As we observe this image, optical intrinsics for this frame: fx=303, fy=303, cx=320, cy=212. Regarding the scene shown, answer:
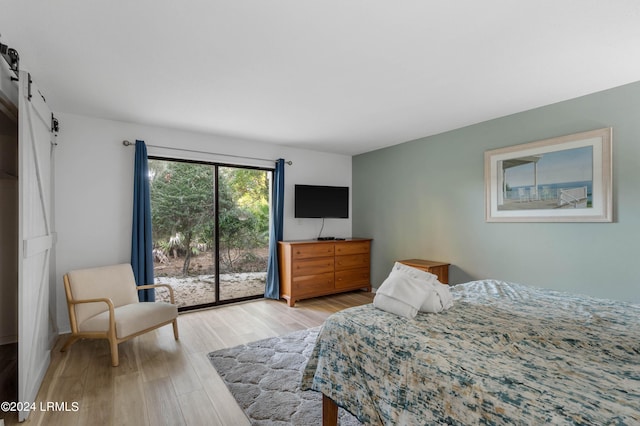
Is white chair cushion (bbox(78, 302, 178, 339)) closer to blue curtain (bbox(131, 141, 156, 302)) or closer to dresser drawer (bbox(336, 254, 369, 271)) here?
blue curtain (bbox(131, 141, 156, 302))

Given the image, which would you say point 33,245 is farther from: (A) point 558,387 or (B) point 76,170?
(A) point 558,387

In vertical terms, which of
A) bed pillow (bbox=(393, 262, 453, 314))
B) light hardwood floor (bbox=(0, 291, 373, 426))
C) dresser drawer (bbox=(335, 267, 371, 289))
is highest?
bed pillow (bbox=(393, 262, 453, 314))

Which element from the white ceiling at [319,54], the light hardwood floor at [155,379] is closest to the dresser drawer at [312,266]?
the light hardwood floor at [155,379]

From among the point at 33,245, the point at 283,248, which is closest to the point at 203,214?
the point at 283,248

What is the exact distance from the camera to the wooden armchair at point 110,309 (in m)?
2.65

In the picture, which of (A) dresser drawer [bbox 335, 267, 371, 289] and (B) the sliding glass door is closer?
(B) the sliding glass door

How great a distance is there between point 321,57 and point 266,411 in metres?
2.47

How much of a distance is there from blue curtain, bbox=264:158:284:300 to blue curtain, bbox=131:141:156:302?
158 cm

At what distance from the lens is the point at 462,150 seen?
3879 millimetres

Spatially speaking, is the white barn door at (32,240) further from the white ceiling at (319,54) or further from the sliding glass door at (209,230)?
the sliding glass door at (209,230)

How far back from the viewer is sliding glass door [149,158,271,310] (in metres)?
4.02

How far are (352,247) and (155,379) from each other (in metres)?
3.27

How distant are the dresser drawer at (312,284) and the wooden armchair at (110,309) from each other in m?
1.74

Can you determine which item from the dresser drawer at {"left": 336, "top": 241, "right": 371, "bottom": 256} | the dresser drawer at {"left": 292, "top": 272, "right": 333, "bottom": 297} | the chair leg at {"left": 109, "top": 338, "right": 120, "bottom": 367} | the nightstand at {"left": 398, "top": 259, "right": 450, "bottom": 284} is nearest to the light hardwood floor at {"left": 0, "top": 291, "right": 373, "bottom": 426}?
the chair leg at {"left": 109, "top": 338, "right": 120, "bottom": 367}
